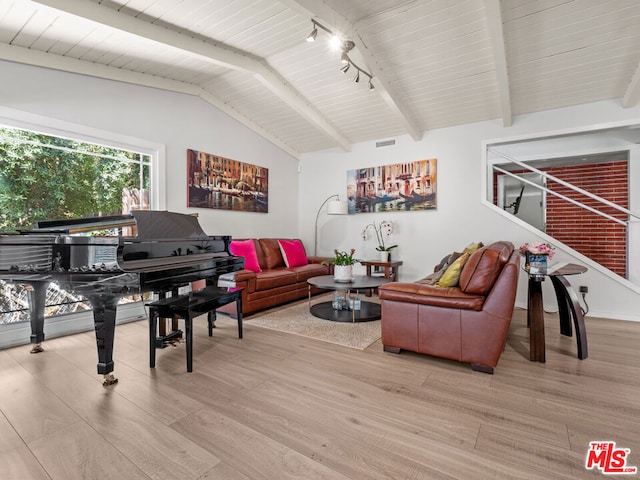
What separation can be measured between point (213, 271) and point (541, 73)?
4.30m

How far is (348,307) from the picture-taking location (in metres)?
4.07

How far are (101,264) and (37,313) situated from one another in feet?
4.40

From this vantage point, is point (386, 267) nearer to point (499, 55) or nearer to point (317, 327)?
point (317, 327)

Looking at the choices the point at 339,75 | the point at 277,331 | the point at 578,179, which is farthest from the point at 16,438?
the point at 578,179

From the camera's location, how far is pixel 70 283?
2.04 meters

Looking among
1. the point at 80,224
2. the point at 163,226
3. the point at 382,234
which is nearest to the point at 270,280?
the point at 163,226

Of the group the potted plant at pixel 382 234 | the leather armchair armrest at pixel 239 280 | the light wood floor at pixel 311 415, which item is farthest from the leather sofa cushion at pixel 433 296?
the potted plant at pixel 382 234

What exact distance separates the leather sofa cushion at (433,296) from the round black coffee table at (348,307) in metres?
0.68

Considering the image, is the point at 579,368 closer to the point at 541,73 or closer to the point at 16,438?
the point at 541,73

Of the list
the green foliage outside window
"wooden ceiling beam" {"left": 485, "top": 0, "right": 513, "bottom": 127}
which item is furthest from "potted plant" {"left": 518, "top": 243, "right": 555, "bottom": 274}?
the green foliage outside window

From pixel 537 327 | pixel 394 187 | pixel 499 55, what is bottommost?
pixel 537 327

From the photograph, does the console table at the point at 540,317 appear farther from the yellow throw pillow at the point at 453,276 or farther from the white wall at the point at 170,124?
the white wall at the point at 170,124

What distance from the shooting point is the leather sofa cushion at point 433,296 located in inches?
90.8

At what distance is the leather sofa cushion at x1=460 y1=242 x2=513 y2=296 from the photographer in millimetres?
2279
